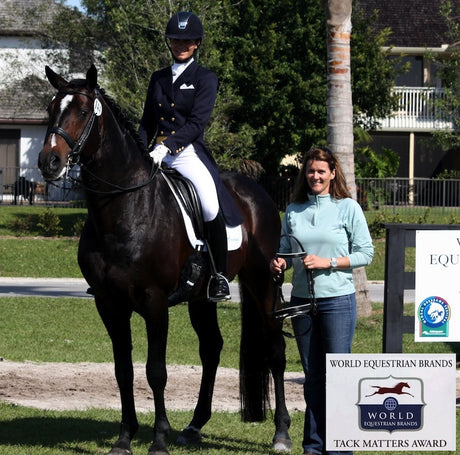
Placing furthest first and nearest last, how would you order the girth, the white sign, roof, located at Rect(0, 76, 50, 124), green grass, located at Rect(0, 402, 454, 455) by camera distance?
roof, located at Rect(0, 76, 50, 124)
the white sign
the girth
green grass, located at Rect(0, 402, 454, 455)

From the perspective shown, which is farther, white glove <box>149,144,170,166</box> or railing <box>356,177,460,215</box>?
railing <box>356,177,460,215</box>

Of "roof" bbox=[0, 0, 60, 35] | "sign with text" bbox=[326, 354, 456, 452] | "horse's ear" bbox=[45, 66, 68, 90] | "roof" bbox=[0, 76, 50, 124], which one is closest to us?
"sign with text" bbox=[326, 354, 456, 452]

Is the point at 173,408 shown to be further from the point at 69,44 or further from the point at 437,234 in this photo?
the point at 69,44

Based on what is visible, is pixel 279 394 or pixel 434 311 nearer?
pixel 279 394

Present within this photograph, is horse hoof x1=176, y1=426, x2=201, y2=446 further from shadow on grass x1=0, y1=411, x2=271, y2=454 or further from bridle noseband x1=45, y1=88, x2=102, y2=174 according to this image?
Result: bridle noseband x1=45, y1=88, x2=102, y2=174

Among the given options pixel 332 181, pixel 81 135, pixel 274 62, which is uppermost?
pixel 274 62

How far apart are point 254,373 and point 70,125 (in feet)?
9.04

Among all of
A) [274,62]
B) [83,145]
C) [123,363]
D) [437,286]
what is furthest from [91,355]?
[274,62]

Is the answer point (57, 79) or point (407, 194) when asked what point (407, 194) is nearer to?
point (407, 194)

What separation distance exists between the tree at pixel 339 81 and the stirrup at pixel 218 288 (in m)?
8.32

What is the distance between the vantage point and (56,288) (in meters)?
21.5

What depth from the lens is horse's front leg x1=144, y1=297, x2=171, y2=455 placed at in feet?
24.5

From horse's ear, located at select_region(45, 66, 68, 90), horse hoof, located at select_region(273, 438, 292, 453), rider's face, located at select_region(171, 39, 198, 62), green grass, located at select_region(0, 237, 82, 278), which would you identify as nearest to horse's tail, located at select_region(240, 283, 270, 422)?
horse hoof, located at select_region(273, 438, 292, 453)

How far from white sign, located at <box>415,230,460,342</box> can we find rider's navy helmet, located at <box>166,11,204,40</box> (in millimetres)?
2419
